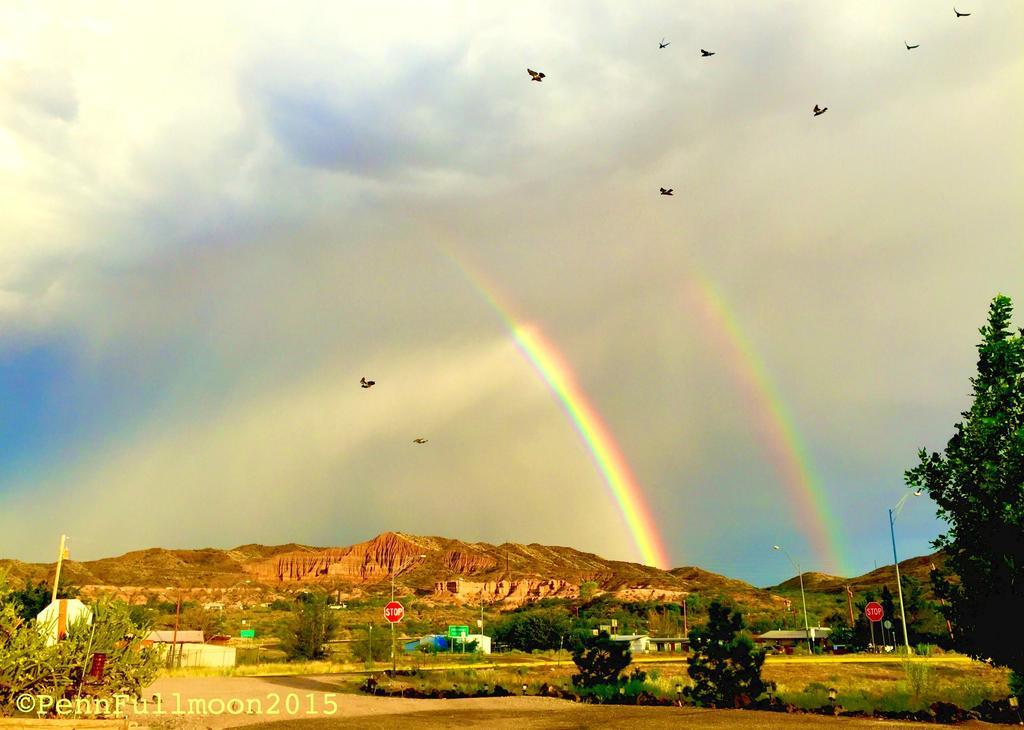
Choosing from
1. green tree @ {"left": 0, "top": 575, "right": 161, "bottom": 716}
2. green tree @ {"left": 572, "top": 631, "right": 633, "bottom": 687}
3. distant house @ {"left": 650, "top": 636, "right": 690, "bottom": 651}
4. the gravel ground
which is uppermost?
green tree @ {"left": 0, "top": 575, "right": 161, "bottom": 716}

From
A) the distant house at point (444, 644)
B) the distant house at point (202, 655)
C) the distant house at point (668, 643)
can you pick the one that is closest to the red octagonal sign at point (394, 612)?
the distant house at point (202, 655)

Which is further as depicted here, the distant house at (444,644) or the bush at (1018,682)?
the distant house at (444,644)

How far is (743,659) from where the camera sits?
28.3 metres

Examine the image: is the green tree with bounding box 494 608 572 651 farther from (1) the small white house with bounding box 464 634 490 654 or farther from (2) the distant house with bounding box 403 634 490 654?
(1) the small white house with bounding box 464 634 490 654

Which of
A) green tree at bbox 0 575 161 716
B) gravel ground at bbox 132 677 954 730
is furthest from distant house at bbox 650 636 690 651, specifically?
green tree at bbox 0 575 161 716

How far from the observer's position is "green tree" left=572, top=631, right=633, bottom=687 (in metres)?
33.3

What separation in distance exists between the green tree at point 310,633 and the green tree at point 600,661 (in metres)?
42.7

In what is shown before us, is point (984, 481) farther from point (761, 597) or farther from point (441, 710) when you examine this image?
point (761, 597)

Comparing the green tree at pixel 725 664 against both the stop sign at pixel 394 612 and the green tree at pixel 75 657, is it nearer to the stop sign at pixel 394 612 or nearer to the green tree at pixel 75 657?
the green tree at pixel 75 657

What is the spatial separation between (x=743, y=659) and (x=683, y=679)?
15.0 meters

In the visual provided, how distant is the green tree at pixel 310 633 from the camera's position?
70250 millimetres

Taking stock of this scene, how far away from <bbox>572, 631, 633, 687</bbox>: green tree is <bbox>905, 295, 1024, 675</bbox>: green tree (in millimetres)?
15688

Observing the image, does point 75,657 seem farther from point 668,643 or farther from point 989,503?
point 668,643

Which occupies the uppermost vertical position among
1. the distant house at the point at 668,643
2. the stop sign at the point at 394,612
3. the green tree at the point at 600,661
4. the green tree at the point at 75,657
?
the stop sign at the point at 394,612
